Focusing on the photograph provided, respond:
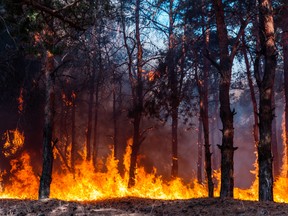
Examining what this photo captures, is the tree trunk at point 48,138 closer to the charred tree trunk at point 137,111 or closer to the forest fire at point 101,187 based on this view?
the forest fire at point 101,187

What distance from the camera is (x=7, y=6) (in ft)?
24.7

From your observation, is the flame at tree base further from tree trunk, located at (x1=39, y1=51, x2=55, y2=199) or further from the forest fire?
tree trunk, located at (x1=39, y1=51, x2=55, y2=199)

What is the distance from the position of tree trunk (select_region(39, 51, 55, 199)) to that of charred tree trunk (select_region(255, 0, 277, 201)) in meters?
6.60

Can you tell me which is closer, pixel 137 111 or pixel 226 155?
pixel 226 155

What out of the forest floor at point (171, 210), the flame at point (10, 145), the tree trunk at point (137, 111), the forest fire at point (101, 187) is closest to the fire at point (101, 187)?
the forest fire at point (101, 187)

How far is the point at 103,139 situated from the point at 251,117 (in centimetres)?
2062

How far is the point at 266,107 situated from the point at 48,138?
6.99 metres

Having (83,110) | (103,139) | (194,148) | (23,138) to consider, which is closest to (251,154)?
(194,148)

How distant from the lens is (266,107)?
8867 millimetres

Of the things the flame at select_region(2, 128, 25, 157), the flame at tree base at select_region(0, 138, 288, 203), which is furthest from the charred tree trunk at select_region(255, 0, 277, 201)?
the flame at select_region(2, 128, 25, 157)

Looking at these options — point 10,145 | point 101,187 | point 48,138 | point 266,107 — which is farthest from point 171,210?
point 10,145

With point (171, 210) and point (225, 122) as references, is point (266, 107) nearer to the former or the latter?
point (225, 122)

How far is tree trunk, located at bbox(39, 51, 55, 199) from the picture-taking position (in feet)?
37.3

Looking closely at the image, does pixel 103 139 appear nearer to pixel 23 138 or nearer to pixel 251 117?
pixel 23 138
